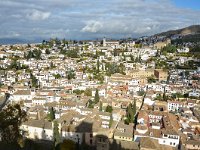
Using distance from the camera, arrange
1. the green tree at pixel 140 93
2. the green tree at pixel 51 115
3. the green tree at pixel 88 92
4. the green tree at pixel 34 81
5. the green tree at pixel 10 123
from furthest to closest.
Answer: the green tree at pixel 34 81
the green tree at pixel 140 93
the green tree at pixel 88 92
the green tree at pixel 51 115
the green tree at pixel 10 123

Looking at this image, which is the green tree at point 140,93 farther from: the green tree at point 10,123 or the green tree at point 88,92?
the green tree at point 10,123

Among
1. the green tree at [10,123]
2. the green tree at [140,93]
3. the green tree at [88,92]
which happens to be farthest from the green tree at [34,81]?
the green tree at [10,123]

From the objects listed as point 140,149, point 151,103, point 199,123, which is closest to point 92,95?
point 151,103

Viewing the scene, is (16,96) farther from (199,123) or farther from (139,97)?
(199,123)

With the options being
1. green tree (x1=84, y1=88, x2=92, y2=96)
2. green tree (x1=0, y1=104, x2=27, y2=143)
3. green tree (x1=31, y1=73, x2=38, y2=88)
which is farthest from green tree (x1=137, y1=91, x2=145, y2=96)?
green tree (x1=0, y1=104, x2=27, y2=143)

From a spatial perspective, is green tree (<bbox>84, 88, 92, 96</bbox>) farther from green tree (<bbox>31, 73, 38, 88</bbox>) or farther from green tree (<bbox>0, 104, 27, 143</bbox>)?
green tree (<bbox>0, 104, 27, 143</bbox>)

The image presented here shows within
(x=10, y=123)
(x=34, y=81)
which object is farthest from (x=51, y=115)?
(x=34, y=81)

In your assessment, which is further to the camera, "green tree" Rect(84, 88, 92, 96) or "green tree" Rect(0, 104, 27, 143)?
"green tree" Rect(84, 88, 92, 96)

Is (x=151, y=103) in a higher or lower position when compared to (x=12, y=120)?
lower

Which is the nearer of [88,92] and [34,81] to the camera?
[88,92]

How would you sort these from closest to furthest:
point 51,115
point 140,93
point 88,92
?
point 51,115, point 88,92, point 140,93

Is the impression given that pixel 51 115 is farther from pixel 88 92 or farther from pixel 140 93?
pixel 140 93
